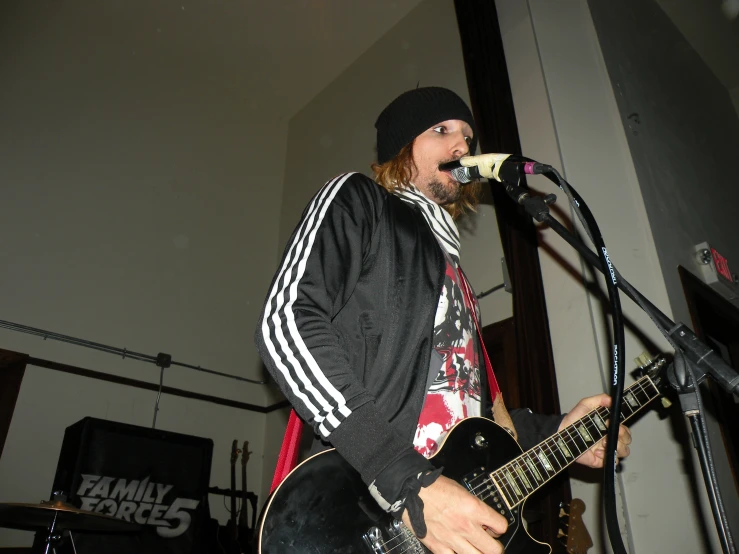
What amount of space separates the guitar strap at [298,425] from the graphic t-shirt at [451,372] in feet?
0.11

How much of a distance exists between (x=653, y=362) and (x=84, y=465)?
118 inches

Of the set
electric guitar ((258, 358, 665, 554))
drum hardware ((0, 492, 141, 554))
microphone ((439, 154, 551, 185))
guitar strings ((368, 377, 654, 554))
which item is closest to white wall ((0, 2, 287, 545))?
drum hardware ((0, 492, 141, 554))

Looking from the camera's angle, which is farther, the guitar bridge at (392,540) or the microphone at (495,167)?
the microphone at (495,167)

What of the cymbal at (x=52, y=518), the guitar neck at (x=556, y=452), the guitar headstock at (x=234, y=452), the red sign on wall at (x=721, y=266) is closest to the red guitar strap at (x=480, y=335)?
the guitar neck at (x=556, y=452)

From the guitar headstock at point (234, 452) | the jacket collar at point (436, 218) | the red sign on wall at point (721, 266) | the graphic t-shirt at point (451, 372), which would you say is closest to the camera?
the graphic t-shirt at point (451, 372)

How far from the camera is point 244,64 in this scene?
6043 millimetres

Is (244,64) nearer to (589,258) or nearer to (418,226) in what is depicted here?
(418,226)

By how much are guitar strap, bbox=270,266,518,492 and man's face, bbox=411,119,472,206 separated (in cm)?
31

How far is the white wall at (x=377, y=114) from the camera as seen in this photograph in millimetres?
3748

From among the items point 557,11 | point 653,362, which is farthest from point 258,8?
point 653,362

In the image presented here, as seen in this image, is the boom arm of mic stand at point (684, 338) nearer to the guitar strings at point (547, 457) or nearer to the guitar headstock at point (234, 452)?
the guitar strings at point (547, 457)

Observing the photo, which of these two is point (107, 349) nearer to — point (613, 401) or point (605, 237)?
point (605, 237)

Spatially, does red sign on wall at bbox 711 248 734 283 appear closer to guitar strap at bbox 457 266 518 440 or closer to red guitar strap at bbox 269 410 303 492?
guitar strap at bbox 457 266 518 440

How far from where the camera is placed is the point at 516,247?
3.01 m
